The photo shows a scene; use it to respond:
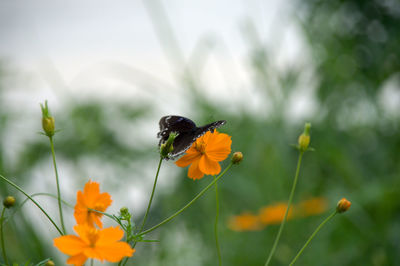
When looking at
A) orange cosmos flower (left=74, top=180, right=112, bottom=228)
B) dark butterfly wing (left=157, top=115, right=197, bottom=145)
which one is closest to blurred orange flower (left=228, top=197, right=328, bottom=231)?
dark butterfly wing (left=157, top=115, right=197, bottom=145)

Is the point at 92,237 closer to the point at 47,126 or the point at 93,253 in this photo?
the point at 93,253

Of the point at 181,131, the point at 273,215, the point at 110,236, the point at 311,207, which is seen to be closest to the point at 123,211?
the point at 110,236

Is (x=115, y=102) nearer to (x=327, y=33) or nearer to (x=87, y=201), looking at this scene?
(x=327, y=33)

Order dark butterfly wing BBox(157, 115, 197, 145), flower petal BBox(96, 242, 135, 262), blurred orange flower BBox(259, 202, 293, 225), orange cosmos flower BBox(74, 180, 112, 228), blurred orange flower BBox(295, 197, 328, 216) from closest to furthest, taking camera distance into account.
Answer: flower petal BBox(96, 242, 135, 262) → orange cosmos flower BBox(74, 180, 112, 228) → dark butterfly wing BBox(157, 115, 197, 145) → blurred orange flower BBox(259, 202, 293, 225) → blurred orange flower BBox(295, 197, 328, 216)

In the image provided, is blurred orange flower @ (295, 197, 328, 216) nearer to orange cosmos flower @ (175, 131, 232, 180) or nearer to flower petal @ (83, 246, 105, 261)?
orange cosmos flower @ (175, 131, 232, 180)

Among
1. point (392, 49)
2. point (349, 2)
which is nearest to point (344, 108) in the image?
point (392, 49)
